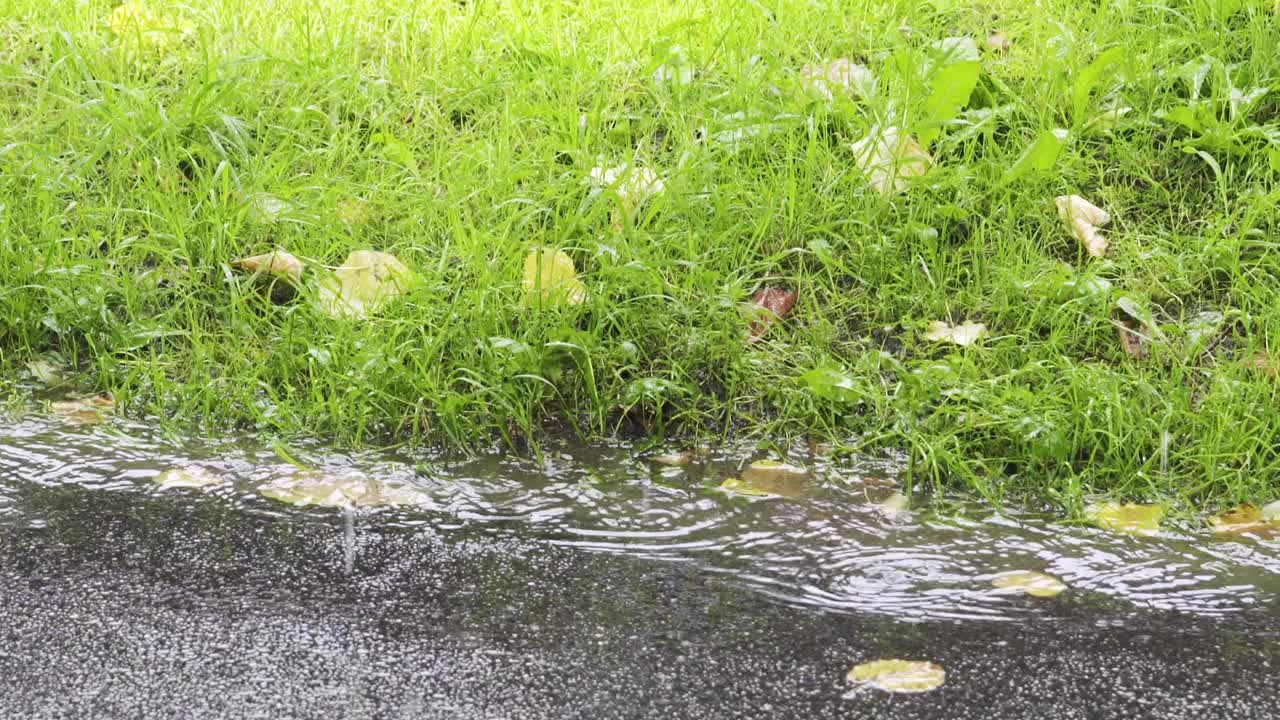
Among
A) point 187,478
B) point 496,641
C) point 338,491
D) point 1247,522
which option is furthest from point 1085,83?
point 187,478

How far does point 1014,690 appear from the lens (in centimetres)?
216

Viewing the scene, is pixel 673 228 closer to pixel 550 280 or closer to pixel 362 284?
pixel 550 280

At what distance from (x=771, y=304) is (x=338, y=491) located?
1.26 m

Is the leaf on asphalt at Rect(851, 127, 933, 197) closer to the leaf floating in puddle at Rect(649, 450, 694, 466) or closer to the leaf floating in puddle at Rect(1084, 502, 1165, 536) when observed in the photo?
the leaf floating in puddle at Rect(649, 450, 694, 466)

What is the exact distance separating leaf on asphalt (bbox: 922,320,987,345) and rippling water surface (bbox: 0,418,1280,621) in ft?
1.54

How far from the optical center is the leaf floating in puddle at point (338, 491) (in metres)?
2.88

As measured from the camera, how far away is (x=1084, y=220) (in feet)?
12.1

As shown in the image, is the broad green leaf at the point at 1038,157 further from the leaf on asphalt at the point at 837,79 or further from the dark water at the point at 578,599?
the dark water at the point at 578,599

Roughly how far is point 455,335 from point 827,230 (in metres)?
1.06

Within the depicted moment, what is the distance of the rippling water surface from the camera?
2510 mm

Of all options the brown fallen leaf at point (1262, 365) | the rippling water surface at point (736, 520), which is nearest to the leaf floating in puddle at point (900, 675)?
the rippling water surface at point (736, 520)

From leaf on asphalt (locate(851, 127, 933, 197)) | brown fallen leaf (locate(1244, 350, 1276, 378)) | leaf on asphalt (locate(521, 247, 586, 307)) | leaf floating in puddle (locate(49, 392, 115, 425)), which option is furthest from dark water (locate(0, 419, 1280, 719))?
leaf on asphalt (locate(851, 127, 933, 197))

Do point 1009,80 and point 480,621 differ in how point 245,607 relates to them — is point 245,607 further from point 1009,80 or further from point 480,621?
point 1009,80

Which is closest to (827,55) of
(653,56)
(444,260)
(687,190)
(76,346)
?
(653,56)
